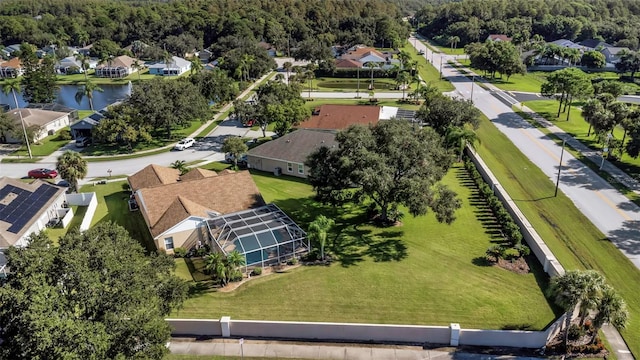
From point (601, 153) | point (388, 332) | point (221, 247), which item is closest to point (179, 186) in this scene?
point (221, 247)

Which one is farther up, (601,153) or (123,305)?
(123,305)

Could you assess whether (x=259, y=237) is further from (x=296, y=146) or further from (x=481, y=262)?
(x=296, y=146)

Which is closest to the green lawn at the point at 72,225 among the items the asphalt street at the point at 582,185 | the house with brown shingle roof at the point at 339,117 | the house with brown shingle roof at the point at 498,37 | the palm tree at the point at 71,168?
the palm tree at the point at 71,168

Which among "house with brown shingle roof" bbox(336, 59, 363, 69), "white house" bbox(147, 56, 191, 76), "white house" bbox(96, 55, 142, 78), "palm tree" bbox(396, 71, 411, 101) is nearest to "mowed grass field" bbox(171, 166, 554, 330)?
"palm tree" bbox(396, 71, 411, 101)

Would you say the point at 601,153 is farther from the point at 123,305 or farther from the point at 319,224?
the point at 123,305

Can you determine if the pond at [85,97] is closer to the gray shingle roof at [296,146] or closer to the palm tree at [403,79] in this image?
the gray shingle roof at [296,146]

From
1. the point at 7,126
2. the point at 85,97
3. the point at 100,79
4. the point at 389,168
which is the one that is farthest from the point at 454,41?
the point at 389,168
